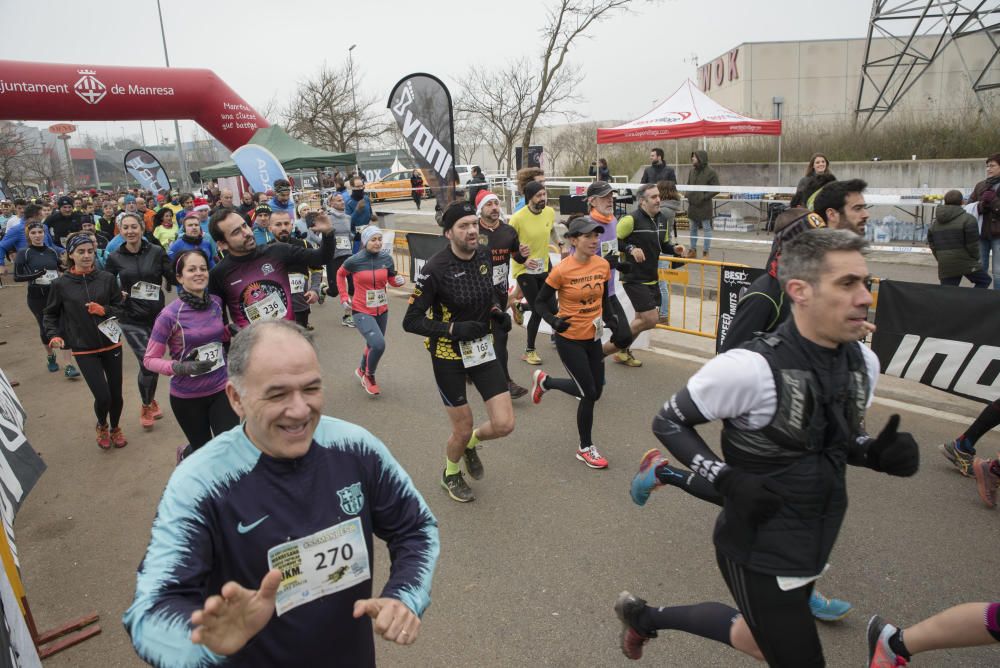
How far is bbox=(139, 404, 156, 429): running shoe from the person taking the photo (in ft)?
22.5

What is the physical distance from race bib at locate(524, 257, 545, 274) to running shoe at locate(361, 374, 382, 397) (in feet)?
6.87

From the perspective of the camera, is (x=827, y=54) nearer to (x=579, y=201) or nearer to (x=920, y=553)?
(x=579, y=201)

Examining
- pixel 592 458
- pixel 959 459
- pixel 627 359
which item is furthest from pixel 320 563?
pixel 627 359

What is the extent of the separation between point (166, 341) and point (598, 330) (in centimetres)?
318

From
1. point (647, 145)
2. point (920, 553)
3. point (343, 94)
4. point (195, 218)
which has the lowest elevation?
point (920, 553)

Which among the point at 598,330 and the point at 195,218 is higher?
the point at 195,218

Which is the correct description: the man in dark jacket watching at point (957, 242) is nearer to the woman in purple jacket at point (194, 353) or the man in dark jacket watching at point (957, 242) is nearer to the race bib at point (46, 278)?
the woman in purple jacket at point (194, 353)

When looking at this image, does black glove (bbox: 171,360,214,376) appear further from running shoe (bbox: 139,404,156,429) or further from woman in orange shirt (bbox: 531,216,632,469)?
running shoe (bbox: 139,404,156,429)

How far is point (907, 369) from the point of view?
5.83m

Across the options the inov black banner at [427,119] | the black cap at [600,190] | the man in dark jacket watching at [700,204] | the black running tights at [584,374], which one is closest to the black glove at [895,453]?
the black running tights at [584,374]

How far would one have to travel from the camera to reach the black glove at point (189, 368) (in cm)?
439

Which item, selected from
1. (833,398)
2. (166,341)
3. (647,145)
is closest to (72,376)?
(166,341)

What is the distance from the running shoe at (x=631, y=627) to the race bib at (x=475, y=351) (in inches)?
81.0

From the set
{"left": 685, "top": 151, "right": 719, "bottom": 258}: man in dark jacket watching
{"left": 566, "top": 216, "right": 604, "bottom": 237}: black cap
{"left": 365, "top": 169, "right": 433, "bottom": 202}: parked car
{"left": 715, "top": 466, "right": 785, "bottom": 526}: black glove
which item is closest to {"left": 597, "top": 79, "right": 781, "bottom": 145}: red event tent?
{"left": 685, "top": 151, "right": 719, "bottom": 258}: man in dark jacket watching
